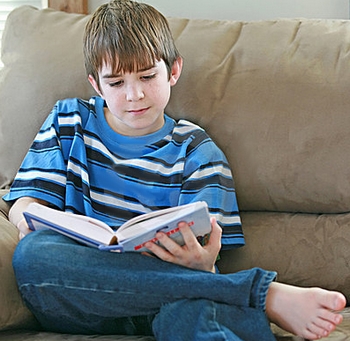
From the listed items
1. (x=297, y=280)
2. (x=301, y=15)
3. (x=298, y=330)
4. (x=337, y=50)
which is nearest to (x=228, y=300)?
(x=298, y=330)

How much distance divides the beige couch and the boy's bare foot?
0.99ft

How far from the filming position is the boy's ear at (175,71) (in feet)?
6.02

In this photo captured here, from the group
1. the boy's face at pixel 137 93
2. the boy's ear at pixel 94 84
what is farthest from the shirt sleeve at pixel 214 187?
the boy's ear at pixel 94 84

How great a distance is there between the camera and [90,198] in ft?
5.98

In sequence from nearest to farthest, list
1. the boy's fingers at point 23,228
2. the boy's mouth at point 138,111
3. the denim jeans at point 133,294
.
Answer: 1. the denim jeans at point 133,294
2. the boy's fingers at point 23,228
3. the boy's mouth at point 138,111

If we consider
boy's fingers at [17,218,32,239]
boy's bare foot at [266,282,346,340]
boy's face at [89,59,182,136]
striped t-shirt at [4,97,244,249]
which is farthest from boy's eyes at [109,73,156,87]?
boy's bare foot at [266,282,346,340]

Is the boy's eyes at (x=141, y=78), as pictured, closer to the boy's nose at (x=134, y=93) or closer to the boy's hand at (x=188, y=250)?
the boy's nose at (x=134, y=93)

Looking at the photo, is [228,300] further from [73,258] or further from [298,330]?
[73,258]

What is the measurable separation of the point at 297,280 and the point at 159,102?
528 mm

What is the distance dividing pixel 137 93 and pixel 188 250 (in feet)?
1.33

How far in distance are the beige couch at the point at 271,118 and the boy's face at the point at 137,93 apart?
0.16m

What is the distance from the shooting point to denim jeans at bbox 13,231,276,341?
4.68 feet

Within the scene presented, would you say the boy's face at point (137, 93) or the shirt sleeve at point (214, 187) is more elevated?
the boy's face at point (137, 93)

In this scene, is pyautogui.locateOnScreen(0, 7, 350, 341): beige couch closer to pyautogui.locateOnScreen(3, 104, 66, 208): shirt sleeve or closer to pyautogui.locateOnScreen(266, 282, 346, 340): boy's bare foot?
pyautogui.locateOnScreen(3, 104, 66, 208): shirt sleeve
